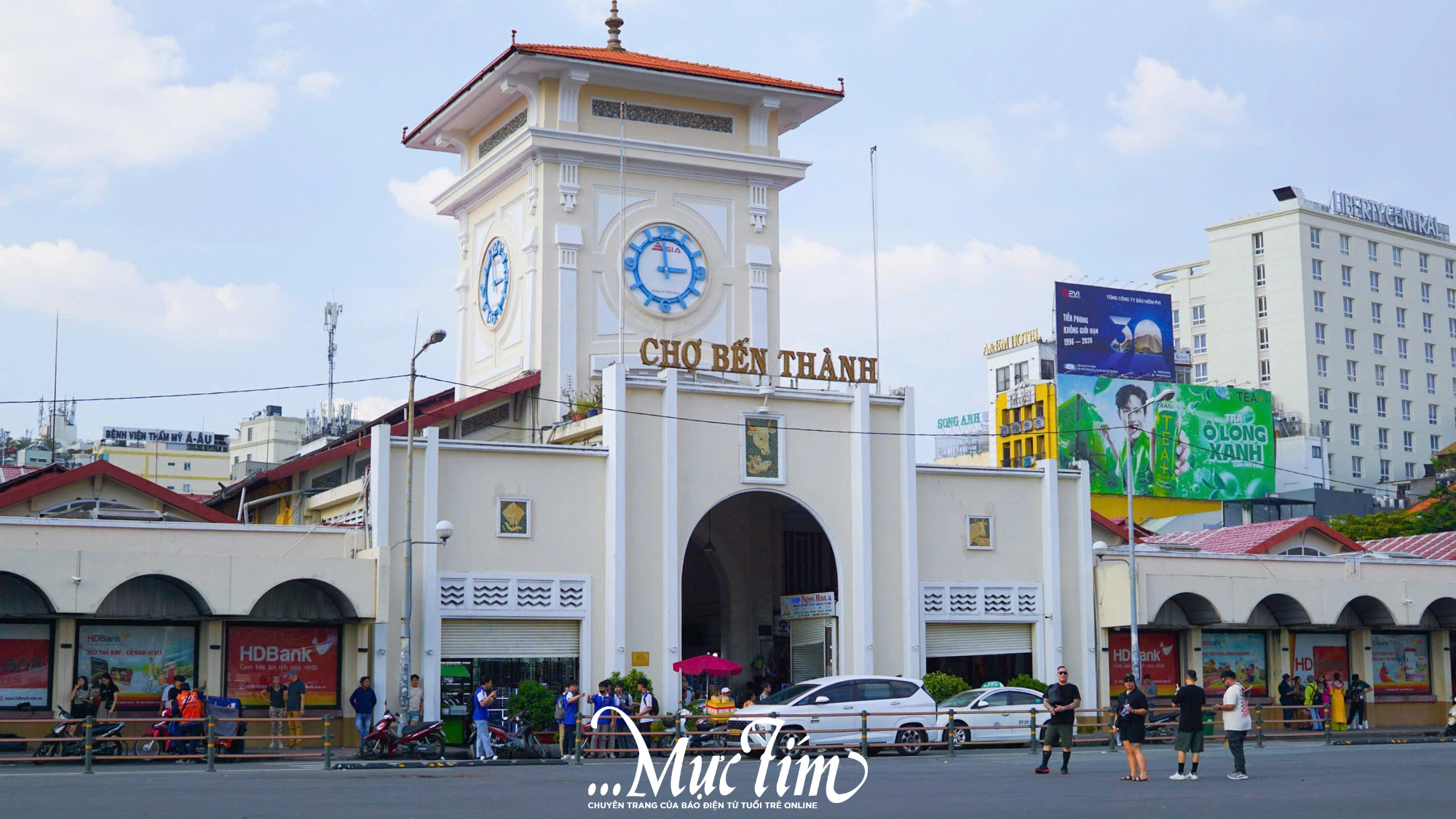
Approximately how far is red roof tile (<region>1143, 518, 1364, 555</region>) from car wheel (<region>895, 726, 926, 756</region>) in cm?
1517

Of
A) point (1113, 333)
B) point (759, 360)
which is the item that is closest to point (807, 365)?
point (759, 360)

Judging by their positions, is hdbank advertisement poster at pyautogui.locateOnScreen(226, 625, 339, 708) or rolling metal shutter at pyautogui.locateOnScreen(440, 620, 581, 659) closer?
hdbank advertisement poster at pyautogui.locateOnScreen(226, 625, 339, 708)

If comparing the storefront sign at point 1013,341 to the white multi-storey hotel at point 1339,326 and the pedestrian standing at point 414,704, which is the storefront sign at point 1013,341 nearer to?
the white multi-storey hotel at point 1339,326

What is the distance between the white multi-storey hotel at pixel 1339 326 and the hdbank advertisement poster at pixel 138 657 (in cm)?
8300

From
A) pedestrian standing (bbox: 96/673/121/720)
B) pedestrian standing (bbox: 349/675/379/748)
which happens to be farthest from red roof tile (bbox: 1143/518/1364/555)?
pedestrian standing (bbox: 96/673/121/720)

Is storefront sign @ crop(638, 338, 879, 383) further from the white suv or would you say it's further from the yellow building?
the yellow building

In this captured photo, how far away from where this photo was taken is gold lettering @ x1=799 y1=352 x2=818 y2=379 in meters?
38.3

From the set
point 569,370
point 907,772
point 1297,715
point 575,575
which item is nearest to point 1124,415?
point 1297,715

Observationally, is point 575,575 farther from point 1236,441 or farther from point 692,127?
point 1236,441

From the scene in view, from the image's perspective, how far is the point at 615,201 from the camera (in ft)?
143

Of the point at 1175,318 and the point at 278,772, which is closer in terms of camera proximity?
the point at 278,772

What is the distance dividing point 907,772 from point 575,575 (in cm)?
1161

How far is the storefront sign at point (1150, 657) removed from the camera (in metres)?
41.4

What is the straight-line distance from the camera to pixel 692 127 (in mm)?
44562
